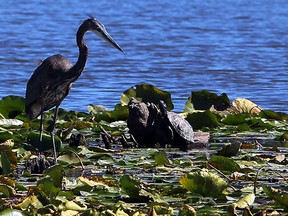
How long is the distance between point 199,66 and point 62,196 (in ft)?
38.2

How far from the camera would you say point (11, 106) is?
10.5 meters

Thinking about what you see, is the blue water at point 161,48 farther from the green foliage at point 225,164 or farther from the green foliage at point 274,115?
the green foliage at point 225,164

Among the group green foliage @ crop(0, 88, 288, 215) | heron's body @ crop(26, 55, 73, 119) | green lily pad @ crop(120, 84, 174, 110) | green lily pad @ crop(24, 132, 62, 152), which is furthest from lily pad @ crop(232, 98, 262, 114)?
green lily pad @ crop(24, 132, 62, 152)

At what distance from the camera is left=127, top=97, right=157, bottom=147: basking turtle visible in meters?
9.61

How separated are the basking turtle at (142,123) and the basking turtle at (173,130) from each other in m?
0.07

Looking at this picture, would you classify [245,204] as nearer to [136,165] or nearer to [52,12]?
[136,165]

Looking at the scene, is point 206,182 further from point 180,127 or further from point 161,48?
point 161,48

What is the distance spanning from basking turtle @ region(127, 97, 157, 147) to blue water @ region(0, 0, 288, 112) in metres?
3.18

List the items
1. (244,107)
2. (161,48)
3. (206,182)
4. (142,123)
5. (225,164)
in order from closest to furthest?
(206,182) < (225,164) < (142,123) < (244,107) < (161,48)

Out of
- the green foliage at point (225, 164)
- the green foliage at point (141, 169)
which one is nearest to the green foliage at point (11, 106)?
the green foliage at point (141, 169)

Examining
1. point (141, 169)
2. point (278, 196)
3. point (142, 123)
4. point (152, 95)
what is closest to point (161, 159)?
point (141, 169)

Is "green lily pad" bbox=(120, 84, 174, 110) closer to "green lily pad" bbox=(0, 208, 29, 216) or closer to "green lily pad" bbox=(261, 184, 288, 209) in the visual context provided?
"green lily pad" bbox=(261, 184, 288, 209)

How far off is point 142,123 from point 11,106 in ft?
5.36

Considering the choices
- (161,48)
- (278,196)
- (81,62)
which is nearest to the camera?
(278,196)
